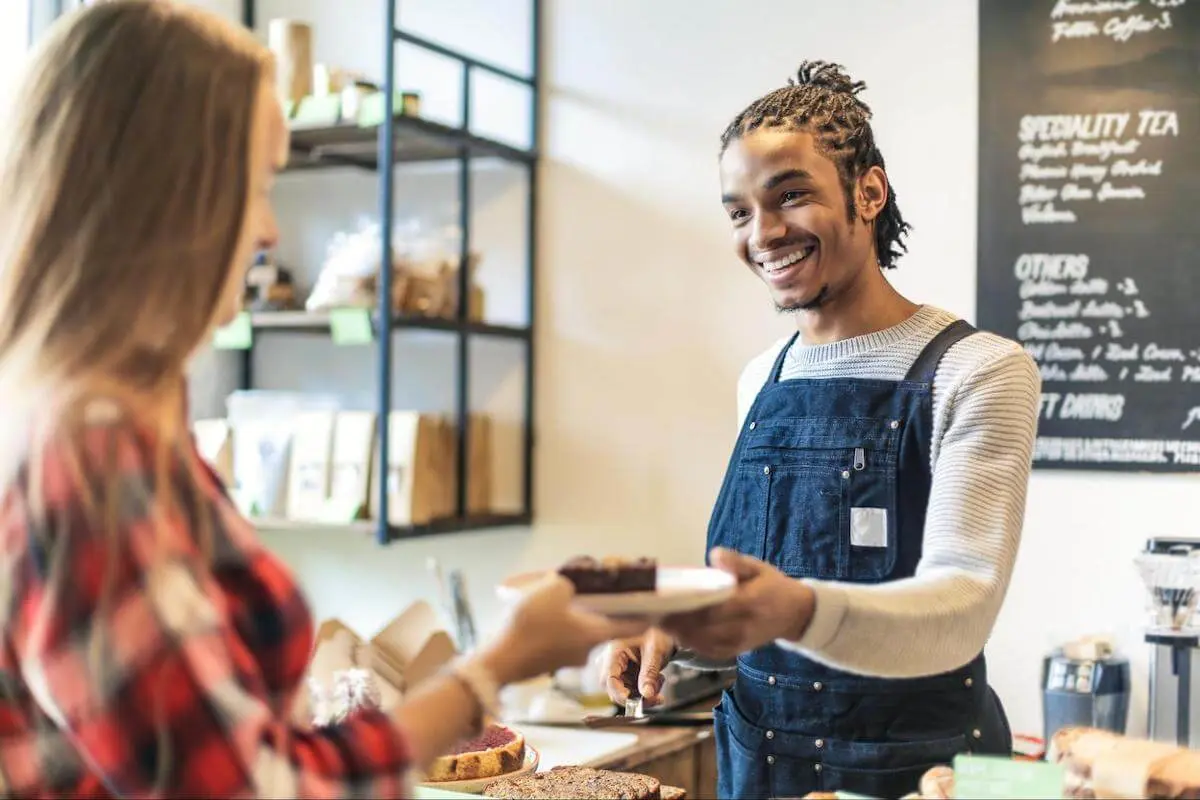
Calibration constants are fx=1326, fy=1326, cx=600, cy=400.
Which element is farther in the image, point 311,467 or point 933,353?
point 311,467

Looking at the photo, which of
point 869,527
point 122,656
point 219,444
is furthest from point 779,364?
point 219,444

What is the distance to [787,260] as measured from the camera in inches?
68.4

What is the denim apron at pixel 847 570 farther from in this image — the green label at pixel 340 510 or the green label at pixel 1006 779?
the green label at pixel 340 510

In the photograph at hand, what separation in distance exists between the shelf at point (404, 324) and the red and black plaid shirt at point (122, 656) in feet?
7.00

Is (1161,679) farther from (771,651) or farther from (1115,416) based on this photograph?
(771,651)

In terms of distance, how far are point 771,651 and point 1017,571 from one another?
1298mm

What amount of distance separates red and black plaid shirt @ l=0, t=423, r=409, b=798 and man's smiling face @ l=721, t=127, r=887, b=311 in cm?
99

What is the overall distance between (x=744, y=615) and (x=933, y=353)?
573 mm

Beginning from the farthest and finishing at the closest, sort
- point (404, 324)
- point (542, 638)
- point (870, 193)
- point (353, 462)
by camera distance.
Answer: point (353, 462)
point (404, 324)
point (870, 193)
point (542, 638)

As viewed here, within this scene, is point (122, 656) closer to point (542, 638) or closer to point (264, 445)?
point (542, 638)

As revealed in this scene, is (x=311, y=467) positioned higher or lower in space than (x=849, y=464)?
lower

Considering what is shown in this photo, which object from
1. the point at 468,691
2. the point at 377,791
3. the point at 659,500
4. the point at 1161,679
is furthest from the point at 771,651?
the point at 659,500

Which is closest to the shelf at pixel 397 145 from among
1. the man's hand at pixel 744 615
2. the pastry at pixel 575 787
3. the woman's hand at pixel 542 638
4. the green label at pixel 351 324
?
the green label at pixel 351 324

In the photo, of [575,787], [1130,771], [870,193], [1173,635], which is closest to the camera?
[1130,771]
